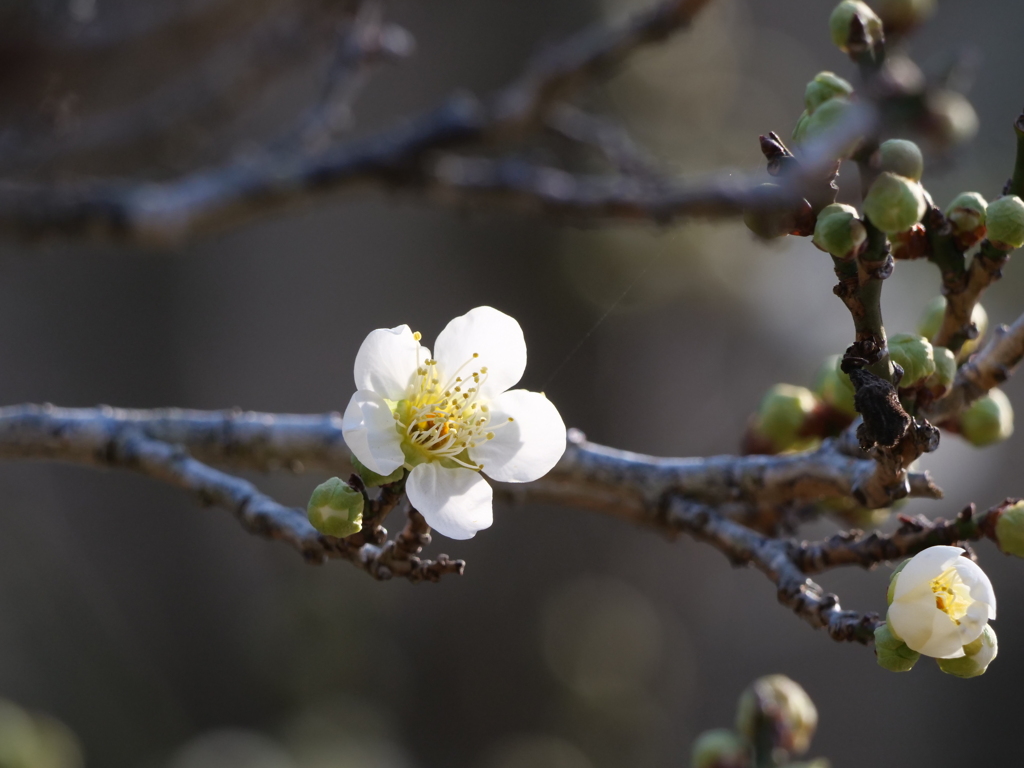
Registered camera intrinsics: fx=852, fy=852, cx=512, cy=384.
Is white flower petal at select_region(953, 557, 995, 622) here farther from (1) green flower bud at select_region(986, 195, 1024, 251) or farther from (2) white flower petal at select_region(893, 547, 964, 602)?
(1) green flower bud at select_region(986, 195, 1024, 251)

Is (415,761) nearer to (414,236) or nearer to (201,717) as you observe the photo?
(201,717)

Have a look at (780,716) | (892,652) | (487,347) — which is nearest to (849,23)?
(487,347)

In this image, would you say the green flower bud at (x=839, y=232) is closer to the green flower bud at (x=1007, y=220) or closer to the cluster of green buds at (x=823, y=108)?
the cluster of green buds at (x=823, y=108)

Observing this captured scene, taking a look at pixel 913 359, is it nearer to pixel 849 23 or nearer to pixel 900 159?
pixel 900 159

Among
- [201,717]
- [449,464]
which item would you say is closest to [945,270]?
[449,464]

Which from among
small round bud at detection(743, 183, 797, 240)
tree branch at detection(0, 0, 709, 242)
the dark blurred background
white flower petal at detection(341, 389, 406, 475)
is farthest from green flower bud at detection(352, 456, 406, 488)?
the dark blurred background
